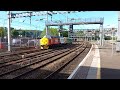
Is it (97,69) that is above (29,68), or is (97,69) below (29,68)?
above

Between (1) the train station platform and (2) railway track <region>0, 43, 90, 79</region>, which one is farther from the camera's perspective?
(2) railway track <region>0, 43, 90, 79</region>

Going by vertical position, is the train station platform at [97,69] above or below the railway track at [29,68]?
above

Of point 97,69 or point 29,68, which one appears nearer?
point 97,69

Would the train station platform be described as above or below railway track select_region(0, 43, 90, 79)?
above

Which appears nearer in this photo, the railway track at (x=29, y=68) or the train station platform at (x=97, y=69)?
the train station platform at (x=97, y=69)
